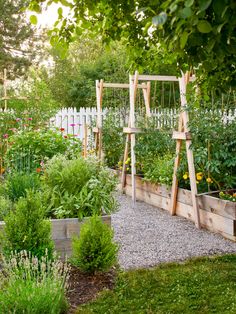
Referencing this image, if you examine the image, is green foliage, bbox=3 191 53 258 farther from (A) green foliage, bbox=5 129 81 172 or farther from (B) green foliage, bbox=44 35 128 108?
(B) green foliage, bbox=44 35 128 108

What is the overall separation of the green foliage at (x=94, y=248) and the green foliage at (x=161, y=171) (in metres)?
2.84

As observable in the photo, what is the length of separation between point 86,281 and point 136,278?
1.41 feet

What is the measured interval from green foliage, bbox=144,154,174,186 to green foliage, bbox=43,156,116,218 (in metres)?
1.76

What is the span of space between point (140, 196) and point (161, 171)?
0.87 metres

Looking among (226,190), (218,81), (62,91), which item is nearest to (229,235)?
(226,190)

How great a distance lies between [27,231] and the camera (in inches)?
140

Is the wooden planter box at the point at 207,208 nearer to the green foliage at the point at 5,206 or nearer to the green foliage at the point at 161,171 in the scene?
the green foliage at the point at 161,171

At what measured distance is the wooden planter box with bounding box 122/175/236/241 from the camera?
502 centimetres

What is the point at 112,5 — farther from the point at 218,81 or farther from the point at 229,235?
the point at 229,235

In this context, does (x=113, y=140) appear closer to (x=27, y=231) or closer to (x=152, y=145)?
(x=152, y=145)

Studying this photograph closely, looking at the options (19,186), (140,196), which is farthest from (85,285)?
(140,196)

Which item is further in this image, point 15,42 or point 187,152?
point 15,42

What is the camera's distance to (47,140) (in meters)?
6.88

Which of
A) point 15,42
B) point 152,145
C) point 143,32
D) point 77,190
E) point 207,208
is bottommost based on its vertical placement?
point 207,208
